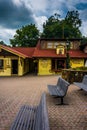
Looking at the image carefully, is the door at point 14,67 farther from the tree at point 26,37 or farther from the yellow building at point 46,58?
the tree at point 26,37

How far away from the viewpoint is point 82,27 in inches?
2206

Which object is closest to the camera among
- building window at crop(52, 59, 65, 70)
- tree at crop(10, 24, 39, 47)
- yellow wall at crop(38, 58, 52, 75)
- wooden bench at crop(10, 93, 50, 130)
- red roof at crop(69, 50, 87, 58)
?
wooden bench at crop(10, 93, 50, 130)

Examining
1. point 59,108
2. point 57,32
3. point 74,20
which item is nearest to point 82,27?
point 74,20

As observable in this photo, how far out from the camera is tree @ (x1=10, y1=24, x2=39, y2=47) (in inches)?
1779

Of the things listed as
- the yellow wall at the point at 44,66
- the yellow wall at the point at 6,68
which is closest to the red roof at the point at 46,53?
the yellow wall at the point at 44,66

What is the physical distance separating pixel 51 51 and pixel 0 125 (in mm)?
23252

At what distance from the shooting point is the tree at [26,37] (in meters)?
45.2

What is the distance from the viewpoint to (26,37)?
45.3m

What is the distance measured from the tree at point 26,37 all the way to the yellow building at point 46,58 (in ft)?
49.5

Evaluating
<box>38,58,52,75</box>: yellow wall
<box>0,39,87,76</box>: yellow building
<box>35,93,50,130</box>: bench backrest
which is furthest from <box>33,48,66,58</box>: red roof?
<box>35,93,50,130</box>: bench backrest

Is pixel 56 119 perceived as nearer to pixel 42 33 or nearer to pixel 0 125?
pixel 0 125

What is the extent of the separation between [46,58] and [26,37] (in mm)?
20554

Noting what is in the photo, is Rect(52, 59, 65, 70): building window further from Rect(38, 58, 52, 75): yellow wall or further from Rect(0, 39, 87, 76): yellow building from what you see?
Rect(38, 58, 52, 75): yellow wall

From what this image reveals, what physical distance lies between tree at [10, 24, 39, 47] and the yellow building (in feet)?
49.5
